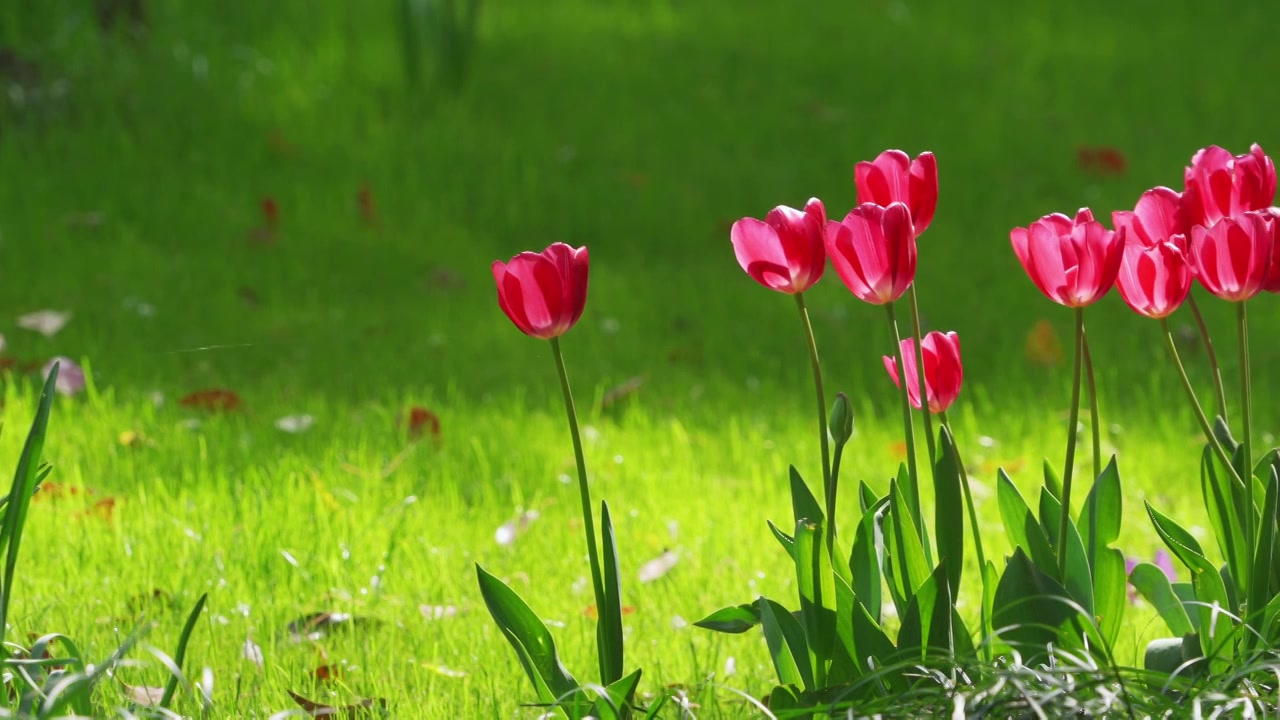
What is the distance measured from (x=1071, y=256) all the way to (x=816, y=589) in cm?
43

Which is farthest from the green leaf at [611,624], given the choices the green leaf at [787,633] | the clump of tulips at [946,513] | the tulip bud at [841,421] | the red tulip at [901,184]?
the red tulip at [901,184]

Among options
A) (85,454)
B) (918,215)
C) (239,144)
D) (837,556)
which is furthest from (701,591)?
(239,144)

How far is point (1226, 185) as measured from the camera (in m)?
1.51

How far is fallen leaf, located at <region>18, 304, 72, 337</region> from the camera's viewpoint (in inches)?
139

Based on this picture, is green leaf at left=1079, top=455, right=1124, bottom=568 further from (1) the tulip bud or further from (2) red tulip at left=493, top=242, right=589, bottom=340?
(2) red tulip at left=493, top=242, right=589, bottom=340

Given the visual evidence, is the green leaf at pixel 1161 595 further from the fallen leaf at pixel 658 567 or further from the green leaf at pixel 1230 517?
the fallen leaf at pixel 658 567

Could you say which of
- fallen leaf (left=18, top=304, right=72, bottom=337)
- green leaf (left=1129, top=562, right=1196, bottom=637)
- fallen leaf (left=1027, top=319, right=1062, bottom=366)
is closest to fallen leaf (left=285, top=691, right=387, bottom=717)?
green leaf (left=1129, top=562, right=1196, bottom=637)

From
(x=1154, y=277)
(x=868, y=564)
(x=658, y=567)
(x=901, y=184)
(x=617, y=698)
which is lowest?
(x=658, y=567)

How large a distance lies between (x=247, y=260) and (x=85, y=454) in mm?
1572

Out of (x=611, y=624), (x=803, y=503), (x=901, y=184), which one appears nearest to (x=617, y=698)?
(x=611, y=624)

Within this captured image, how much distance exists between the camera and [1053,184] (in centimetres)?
525

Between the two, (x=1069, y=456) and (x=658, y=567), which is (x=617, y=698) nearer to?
(x=1069, y=456)

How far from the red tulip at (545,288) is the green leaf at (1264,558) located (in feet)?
2.40

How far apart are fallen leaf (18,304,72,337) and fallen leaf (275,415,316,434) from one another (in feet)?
3.04
